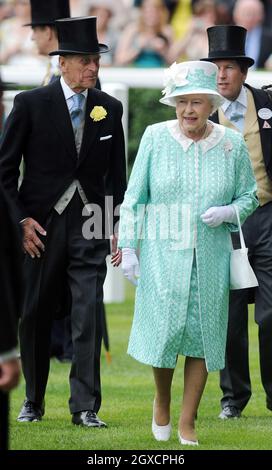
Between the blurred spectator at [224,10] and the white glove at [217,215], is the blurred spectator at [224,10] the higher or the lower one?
the lower one

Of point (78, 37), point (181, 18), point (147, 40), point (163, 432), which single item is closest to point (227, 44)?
point (78, 37)

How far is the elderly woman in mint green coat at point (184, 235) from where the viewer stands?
8.03 metres

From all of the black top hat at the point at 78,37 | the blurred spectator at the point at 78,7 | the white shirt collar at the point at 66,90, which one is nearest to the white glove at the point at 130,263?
the white shirt collar at the point at 66,90

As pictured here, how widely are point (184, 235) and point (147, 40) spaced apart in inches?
597

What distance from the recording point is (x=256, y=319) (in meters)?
9.66

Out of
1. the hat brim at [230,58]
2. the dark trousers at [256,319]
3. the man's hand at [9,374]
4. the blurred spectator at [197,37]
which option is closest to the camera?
the man's hand at [9,374]

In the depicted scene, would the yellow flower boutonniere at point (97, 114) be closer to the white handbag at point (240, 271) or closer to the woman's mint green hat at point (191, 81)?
the woman's mint green hat at point (191, 81)

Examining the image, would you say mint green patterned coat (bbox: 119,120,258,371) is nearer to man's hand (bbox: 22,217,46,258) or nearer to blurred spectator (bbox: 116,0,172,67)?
man's hand (bbox: 22,217,46,258)

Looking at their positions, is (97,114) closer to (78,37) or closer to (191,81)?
(78,37)

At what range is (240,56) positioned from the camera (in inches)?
373

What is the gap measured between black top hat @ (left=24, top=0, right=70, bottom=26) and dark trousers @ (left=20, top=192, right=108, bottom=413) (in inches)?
92.7

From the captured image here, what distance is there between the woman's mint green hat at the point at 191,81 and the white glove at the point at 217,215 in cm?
59

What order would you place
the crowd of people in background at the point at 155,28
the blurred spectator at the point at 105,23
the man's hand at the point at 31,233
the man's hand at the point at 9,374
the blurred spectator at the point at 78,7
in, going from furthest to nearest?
the blurred spectator at the point at 78,7 < the blurred spectator at the point at 105,23 < the crowd of people in background at the point at 155,28 < the man's hand at the point at 31,233 < the man's hand at the point at 9,374
